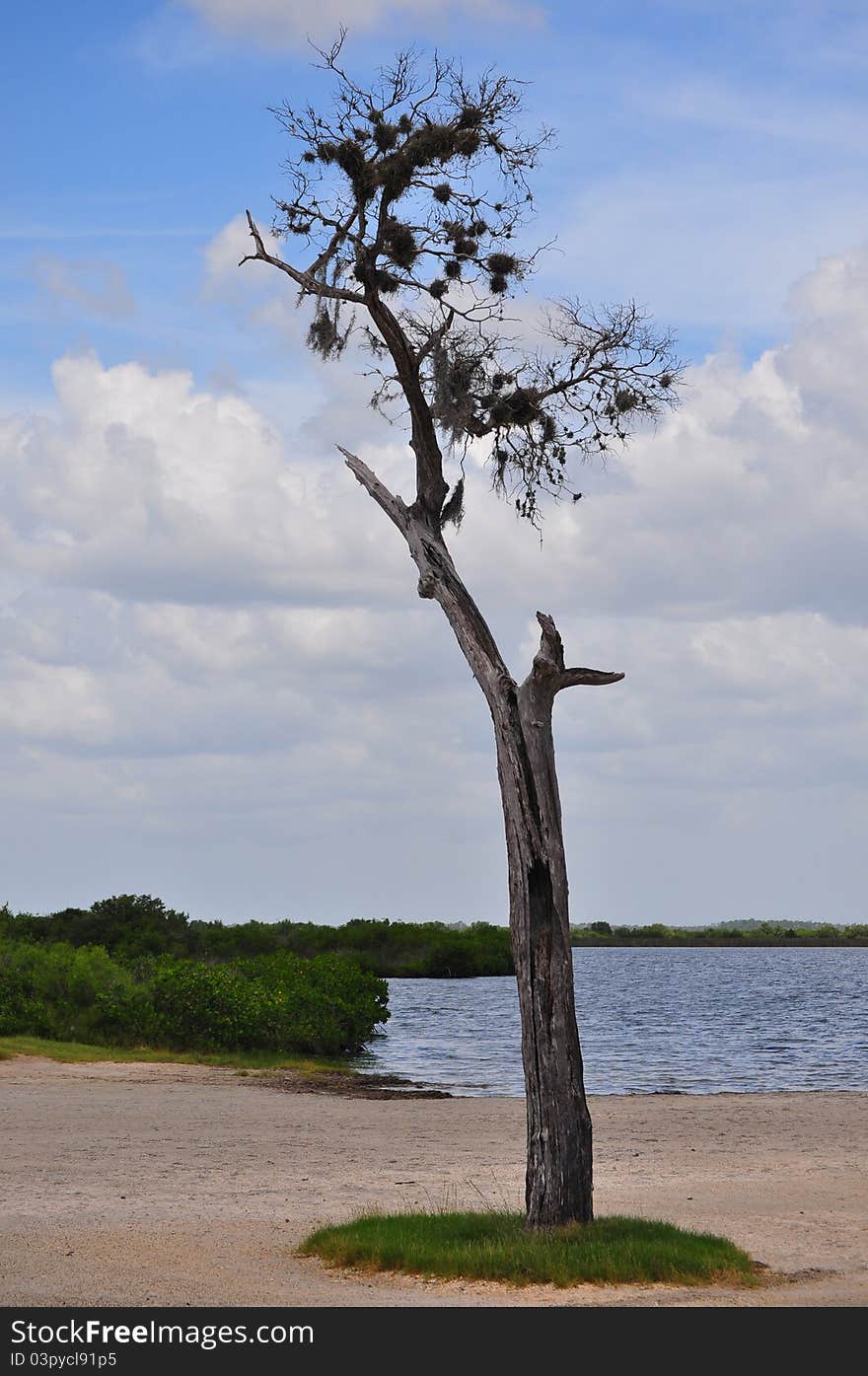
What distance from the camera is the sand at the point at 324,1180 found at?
9.88 meters

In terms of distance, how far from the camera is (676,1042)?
4653 cm

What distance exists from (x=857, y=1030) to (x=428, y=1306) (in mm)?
45101

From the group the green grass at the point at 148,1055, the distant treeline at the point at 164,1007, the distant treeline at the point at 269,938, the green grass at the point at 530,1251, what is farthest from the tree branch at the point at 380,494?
the distant treeline at the point at 269,938

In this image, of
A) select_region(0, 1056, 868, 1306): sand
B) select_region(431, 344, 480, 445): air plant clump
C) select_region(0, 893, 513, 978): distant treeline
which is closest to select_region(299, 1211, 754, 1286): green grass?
select_region(0, 1056, 868, 1306): sand

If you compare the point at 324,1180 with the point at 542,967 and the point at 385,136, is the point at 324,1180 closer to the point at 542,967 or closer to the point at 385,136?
the point at 542,967

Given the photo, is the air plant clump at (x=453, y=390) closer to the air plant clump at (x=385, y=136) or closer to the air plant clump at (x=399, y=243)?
the air plant clump at (x=399, y=243)

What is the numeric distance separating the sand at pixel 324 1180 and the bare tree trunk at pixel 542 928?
1230 millimetres

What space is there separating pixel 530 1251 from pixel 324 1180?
19.6 ft

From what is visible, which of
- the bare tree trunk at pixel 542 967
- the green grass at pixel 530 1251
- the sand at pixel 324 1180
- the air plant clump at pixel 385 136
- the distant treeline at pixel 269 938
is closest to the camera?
the sand at pixel 324 1180

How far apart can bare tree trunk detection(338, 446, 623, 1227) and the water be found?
1931 cm

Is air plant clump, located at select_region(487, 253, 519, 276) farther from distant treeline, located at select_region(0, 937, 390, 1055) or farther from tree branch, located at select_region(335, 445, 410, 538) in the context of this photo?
distant treeline, located at select_region(0, 937, 390, 1055)

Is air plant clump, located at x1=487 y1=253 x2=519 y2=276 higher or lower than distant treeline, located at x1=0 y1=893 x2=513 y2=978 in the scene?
higher

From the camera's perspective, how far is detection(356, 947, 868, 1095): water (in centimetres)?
3369

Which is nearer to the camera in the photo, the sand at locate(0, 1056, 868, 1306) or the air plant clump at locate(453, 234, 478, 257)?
the sand at locate(0, 1056, 868, 1306)
